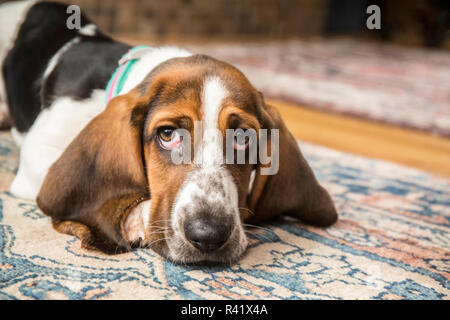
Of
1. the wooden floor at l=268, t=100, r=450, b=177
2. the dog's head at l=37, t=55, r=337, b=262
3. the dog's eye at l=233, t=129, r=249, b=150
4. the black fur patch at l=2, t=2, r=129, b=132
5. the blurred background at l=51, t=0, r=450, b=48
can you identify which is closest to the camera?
the dog's head at l=37, t=55, r=337, b=262

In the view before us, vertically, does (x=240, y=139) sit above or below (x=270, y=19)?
below

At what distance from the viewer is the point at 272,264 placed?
1.99 metres

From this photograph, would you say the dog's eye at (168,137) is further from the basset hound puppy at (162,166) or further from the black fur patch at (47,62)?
the black fur patch at (47,62)

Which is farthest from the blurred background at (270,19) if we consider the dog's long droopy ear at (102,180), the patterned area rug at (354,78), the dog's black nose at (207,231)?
the dog's black nose at (207,231)

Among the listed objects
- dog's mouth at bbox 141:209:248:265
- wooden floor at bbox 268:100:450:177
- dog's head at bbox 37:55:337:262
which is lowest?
wooden floor at bbox 268:100:450:177

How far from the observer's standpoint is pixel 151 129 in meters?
1.96

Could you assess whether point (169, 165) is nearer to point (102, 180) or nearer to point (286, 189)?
point (102, 180)

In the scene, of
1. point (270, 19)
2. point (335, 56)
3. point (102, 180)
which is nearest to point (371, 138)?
point (102, 180)

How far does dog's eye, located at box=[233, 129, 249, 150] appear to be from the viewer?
1963mm

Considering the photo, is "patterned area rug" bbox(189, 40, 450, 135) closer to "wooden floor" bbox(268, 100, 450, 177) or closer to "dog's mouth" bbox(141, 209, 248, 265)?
"wooden floor" bbox(268, 100, 450, 177)

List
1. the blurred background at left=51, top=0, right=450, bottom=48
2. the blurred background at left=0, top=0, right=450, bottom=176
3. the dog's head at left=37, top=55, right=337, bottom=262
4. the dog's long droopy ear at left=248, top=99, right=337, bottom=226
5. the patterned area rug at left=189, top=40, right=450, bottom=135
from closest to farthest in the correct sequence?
the dog's head at left=37, top=55, right=337, bottom=262, the dog's long droopy ear at left=248, top=99, right=337, bottom=226, the blurred background at left=0, top=0, right=450, bottom=176, the patterned area rug at left=189, top=40, right=450, bottom=135, the blurred background at left=51, top=0, right=450, bottom=48

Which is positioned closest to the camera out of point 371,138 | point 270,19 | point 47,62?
point 47,62

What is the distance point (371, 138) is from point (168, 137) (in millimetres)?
2985

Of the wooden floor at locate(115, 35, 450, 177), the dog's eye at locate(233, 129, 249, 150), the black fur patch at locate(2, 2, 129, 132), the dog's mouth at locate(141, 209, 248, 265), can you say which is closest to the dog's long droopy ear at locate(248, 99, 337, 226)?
the dog's eye at locate(233, 129, 249, 150)
